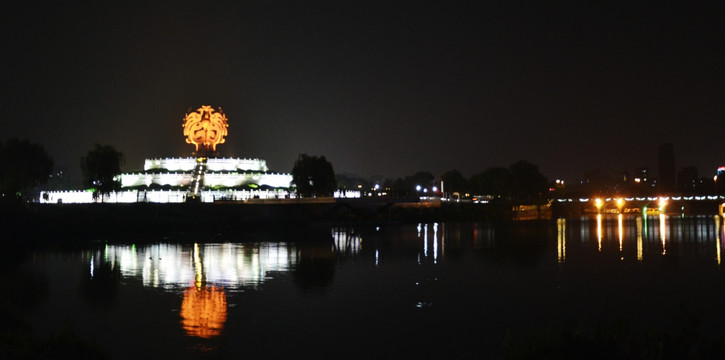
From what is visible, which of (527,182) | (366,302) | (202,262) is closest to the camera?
(366,302)

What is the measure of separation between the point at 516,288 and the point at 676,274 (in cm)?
982

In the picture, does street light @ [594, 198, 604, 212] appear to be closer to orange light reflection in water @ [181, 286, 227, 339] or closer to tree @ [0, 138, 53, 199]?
tree @ [0, 138, 53, 199]

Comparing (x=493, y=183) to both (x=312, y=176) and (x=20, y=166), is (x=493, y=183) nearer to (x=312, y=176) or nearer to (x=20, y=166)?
(x=312, y=176)

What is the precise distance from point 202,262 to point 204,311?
14.9 m

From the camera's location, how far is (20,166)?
207ft

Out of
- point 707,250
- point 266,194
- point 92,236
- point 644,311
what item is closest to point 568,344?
point 644,311

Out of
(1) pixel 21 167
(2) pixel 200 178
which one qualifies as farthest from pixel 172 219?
(2) pixel 200 178

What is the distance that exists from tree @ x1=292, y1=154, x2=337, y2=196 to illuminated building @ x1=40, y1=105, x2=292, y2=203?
6.77 feet

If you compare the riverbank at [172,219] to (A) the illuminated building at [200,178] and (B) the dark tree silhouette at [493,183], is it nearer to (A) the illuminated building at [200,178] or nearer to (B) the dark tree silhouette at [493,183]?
(A) the illuminated building at [200,178]

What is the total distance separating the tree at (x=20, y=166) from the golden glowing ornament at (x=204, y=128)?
31397mm

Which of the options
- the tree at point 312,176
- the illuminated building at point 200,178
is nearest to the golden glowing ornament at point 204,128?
the illuminated building at point 200,178

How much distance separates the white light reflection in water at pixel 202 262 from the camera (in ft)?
105

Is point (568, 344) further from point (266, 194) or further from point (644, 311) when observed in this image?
point (266, 194)

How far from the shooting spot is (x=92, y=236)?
2264 inches
